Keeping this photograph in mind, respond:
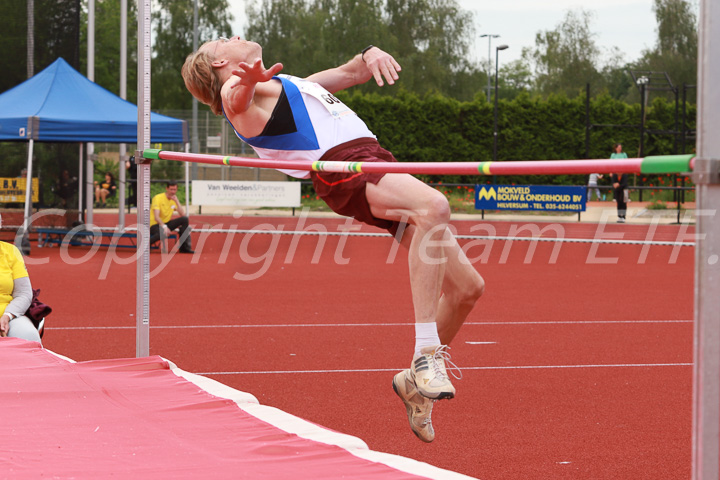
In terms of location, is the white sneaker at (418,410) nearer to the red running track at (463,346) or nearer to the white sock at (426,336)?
the white sock at (426,336)

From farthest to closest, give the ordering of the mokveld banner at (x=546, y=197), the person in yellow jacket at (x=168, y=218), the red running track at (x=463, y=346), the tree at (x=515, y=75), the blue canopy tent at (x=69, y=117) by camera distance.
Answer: the tree at (x=515, y=75), the mokveld banner at (x=546, y=197), the person in yellow jacket at (x=168, y=218), the blue canopy tent at (x=69, y=117), the red running track at (x=463, y=346)

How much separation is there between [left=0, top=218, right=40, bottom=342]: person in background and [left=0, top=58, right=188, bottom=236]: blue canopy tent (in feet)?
A: 22.6

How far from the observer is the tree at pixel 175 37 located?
138 feet

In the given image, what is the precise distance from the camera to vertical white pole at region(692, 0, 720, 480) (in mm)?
1899

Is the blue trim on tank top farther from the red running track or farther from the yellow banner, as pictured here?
the yellow banner

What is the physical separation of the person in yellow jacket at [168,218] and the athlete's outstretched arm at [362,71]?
374 inches

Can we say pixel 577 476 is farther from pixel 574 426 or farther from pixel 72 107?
pixel 72 107

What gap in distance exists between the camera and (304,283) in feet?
32.7

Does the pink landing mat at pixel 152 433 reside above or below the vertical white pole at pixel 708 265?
below

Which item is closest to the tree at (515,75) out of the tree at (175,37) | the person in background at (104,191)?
the tree at (175,37)

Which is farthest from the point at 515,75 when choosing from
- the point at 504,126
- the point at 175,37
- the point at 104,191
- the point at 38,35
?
the point at 38,35

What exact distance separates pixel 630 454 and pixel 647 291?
19.4ft

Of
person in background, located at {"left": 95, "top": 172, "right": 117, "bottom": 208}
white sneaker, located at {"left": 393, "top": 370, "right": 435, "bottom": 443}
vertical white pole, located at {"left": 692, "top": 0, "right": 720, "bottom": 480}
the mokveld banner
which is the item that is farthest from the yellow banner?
vertical white pole, located at {"left": 692, "top": 0, "right": 720, "bottom": 480}

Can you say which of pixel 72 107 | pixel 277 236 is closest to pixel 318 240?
pixel 277 236
